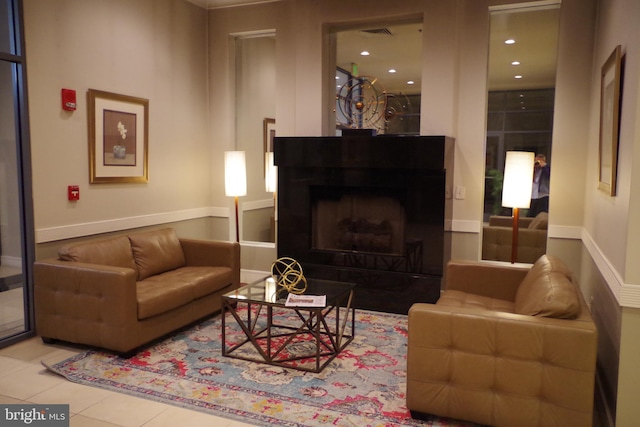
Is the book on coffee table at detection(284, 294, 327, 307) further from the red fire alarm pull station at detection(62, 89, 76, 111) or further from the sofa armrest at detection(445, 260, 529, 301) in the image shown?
the red fire alarm pull station at detection(62, 89, 76, 111)

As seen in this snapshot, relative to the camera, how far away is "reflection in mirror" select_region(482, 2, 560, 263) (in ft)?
14.5

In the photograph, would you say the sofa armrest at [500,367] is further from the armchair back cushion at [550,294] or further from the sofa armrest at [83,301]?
the sofa armrest at [83,301]

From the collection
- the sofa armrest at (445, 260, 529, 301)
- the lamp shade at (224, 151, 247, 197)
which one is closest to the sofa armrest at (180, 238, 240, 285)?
the lamp shade at (224, 151, 247, 197)

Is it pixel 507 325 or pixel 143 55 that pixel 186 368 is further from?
pixel 143 55

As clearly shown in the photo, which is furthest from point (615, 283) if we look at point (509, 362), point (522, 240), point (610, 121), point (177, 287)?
point (177, 287)

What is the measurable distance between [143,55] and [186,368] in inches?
117

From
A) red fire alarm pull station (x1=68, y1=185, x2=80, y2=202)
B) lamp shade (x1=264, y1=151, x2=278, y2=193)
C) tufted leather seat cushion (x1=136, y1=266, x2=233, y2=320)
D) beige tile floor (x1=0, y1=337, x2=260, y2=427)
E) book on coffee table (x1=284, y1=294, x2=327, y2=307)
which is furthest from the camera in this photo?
lamp shade (x1=264, y1=151, x2=278, y2=193)

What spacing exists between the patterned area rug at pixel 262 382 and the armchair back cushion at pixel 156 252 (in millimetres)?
727

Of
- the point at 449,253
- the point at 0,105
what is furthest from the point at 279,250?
the point at 0,105

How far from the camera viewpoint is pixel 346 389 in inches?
112

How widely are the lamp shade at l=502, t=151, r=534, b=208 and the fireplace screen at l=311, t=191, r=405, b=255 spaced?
0.98 meters

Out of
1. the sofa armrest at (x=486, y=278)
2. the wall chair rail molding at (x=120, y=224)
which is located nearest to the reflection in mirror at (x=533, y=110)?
the sofa armrest at (x=486, y=278)

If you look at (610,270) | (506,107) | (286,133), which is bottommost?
(610,270)

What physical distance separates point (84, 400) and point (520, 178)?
350 cm
